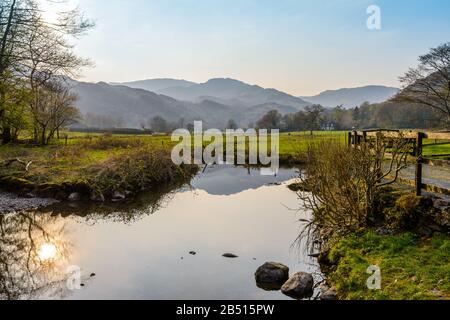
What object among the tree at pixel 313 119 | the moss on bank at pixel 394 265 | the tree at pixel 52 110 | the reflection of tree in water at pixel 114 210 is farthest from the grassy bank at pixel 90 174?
the tree at pixel 313 119

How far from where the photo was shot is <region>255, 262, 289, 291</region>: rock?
344 inches

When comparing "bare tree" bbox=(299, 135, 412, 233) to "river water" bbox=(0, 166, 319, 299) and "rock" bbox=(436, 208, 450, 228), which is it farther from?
"river water" bbox=(0, 166, 319, 299)

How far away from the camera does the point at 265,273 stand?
902cm

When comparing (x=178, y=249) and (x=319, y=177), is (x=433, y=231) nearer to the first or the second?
(x=319, y=177)

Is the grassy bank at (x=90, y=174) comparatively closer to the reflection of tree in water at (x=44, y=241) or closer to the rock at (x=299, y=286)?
the reflection of tree in water at (x=44, y=241)

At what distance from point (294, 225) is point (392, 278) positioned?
22.3 ft

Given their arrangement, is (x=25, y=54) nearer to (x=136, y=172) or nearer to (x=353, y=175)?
(x=136, y=172)

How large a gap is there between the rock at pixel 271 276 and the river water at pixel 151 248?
10.5 inches

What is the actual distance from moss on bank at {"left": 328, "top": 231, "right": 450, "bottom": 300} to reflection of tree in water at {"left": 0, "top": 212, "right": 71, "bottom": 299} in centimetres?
678

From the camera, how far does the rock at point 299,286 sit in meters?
8.16

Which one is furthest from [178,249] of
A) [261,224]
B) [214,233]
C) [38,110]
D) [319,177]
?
[38,110]

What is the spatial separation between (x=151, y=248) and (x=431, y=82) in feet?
127

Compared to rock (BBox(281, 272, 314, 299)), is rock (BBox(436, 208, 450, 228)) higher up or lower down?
higher up

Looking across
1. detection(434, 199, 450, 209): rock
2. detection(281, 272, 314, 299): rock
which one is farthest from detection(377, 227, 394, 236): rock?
detection(281, 272, 314, 299): rock
